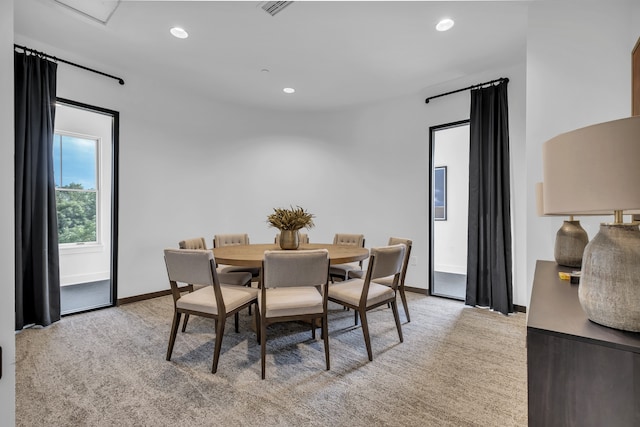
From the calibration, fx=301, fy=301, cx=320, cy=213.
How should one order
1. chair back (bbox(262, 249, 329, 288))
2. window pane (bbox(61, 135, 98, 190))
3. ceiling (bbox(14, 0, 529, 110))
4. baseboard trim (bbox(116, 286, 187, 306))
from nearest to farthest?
chair back (bbox(262, 249, 329, 288))
ceiling (bbox(14, 0, 529, 110))
baseboard trim (bbox(116, 286, 187, 306))
window pane (bbox(61, 135, 98, 190))

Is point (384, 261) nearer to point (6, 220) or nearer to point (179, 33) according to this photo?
point (6, 220)

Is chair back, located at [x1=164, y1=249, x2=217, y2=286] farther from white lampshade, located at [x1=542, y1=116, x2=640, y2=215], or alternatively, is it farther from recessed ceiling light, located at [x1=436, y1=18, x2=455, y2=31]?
recessed ceiling light, located at [x1=436, y1=18, x2=455, y2=31]

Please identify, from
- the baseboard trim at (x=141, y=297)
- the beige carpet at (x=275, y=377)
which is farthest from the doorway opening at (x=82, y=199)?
the beige carpet at (x=275, y=377)

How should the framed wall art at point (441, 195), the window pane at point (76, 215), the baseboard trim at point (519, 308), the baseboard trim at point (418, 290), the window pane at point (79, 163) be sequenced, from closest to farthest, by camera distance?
the baseboard trim at point (519, 308)
the baseboard trim at point (418, 290)
the window pane at point (76, 215)
the window pane at point (79, 163)
the framed wall art at point (441, 195)

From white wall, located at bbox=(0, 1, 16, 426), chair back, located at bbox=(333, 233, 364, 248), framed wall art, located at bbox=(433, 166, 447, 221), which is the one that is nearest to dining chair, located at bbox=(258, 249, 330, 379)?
white wall, located at bbox=(0, 1, 16, 426)

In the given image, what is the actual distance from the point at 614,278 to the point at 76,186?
19.5ft

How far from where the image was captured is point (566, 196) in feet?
2.43

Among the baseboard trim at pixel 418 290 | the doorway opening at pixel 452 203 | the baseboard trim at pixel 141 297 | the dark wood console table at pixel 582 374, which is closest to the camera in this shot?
the dark wood console table at pixel 582 374

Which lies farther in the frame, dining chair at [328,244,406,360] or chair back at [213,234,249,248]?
chair back at [213,234,249,248]

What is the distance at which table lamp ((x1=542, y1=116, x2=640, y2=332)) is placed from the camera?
0.64 m

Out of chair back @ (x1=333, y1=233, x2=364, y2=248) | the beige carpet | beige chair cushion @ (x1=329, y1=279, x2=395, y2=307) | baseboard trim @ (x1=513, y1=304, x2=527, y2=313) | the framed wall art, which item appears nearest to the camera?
the beige carpet

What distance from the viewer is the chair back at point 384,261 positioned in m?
2.26

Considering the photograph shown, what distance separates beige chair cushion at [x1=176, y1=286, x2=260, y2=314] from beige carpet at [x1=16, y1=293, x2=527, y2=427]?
Answer: 0.42 meters

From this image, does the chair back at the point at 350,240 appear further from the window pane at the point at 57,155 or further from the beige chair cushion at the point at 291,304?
the window pane at the point at 57,155
